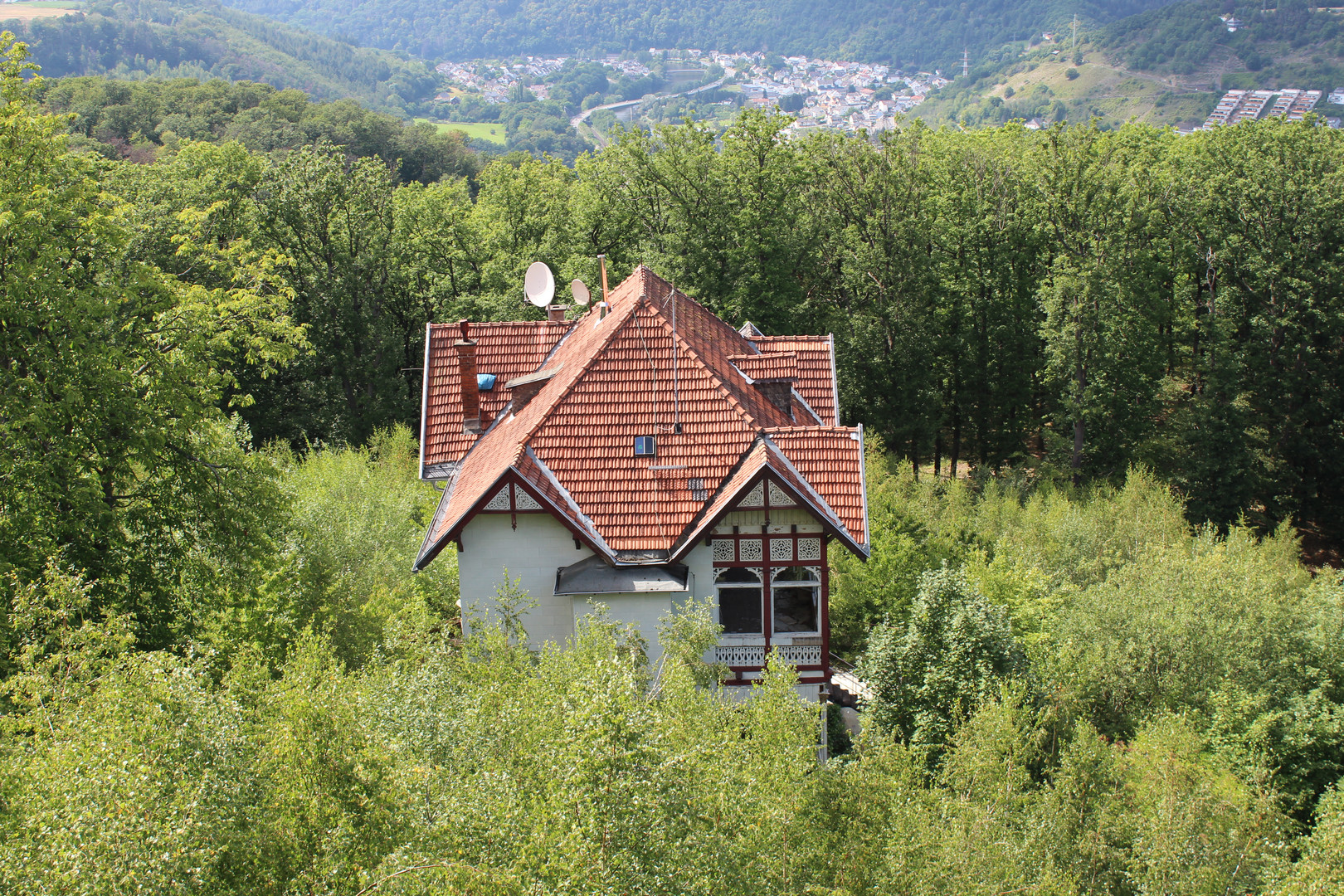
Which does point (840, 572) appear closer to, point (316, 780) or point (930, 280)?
point (316, 780)

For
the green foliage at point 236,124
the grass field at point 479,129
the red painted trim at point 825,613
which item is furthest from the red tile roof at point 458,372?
the grass field at point 479,129

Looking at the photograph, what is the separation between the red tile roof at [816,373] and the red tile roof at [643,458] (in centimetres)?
224

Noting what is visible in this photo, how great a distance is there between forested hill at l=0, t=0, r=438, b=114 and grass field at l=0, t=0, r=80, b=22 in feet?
10.7

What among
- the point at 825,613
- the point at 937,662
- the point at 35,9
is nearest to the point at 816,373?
the point at 825,613

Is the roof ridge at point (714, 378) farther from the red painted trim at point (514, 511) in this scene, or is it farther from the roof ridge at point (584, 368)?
the red painted trim at point (514, 511)

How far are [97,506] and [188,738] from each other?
30.5ft

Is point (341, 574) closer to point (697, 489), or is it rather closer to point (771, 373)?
point (697, 489)

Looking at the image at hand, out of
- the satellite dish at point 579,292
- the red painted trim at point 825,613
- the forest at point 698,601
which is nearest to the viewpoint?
the forest at point 698,601

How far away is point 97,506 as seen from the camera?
18.0m

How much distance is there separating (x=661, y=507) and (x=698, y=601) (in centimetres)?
243

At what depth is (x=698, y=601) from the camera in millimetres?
21984

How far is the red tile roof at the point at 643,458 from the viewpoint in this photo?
22.5m

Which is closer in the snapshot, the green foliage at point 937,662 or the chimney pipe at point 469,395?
the green foliage at point 937,662

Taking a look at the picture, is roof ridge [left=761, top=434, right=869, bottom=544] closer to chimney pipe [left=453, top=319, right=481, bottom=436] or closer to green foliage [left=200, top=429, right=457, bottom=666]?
green foliage [left=200, top=429, right=457, bottom=666]
